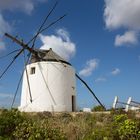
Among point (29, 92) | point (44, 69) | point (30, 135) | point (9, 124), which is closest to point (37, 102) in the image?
point (29, 92)

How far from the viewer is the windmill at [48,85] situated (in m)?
21.8

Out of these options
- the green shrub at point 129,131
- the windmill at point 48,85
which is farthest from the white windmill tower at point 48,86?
the green shrub at point 129,131

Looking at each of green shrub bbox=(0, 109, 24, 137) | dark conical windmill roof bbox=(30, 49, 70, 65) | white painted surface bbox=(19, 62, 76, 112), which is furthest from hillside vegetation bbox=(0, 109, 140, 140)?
dark conical windmill roof bbox=(30, 49, 70, 65)

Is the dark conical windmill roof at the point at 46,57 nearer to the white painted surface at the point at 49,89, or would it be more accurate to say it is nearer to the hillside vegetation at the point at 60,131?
the white painted surface at the point at 49,89

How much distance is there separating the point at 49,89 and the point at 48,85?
12.0 inches

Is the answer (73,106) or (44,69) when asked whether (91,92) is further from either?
(44,69)

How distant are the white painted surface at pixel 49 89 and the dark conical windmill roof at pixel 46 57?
2.17ft

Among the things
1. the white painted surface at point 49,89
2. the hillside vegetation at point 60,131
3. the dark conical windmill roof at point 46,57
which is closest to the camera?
the hillside vegetation at point 60,131

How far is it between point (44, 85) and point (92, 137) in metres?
12.7

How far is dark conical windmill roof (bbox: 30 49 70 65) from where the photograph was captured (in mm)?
23234

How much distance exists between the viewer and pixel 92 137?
376 inches

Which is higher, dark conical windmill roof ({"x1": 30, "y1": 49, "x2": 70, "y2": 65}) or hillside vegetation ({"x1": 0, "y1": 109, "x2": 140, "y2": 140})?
dark conical windmill roof ({"x1": 30, "y1": 49, "x2": 70, "y2": 65})

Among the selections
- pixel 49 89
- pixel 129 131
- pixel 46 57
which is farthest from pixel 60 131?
pixel 46 57

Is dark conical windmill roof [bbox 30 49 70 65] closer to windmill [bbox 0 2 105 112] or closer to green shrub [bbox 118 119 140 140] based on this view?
windmill [bbox 0 2 105 112]
